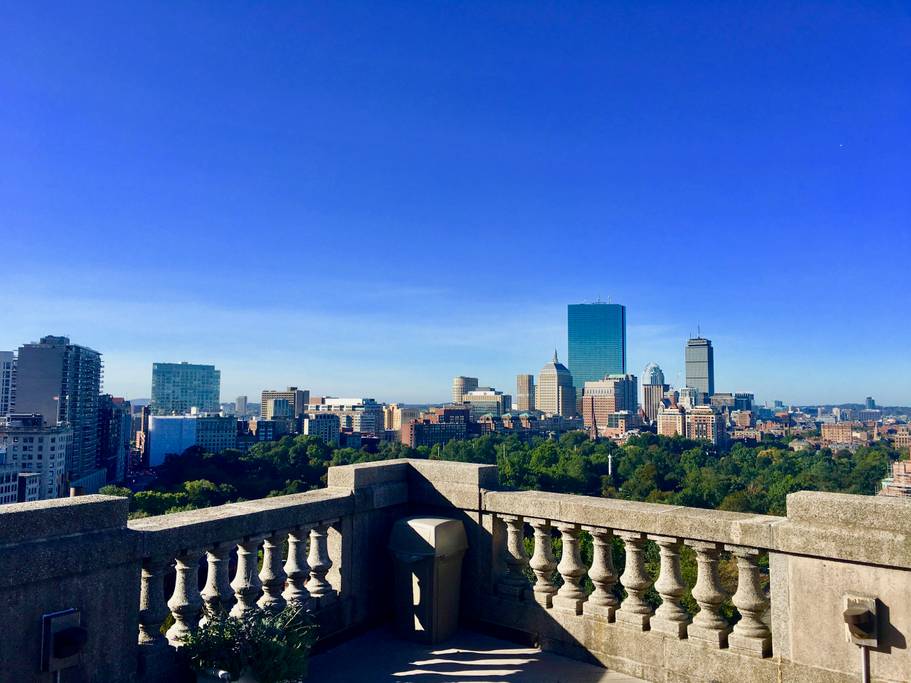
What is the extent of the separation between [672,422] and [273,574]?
639 feet

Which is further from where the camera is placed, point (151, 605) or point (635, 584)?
point (635, 584)

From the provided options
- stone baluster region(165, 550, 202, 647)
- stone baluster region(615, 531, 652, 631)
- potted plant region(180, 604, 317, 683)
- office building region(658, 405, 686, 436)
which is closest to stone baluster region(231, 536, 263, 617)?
stone baluster region(165, 550, 202, 647)

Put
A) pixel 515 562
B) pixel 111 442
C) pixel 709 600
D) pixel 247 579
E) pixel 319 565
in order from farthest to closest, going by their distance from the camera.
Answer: pixel 111 442, pixel 515 562, pixel 319 565, pixel 247 579, pixel 709 600

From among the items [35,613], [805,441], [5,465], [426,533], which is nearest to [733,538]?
[426,533]

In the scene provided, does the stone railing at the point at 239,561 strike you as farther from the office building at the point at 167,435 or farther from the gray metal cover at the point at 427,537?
the office building at the point at 167,435

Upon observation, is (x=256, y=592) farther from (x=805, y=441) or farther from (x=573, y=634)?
(x=805, y=441)

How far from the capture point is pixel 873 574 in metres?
3.80

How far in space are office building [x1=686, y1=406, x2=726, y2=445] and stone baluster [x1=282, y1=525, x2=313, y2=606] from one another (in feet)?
587

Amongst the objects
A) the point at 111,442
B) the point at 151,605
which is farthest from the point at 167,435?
the point at 151,605

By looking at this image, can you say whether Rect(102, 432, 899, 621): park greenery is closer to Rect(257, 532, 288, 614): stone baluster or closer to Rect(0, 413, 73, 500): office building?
Rect(0, 413, 73, 500): office building

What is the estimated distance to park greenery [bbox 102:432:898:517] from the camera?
75.8 meters

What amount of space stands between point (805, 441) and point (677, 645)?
7349 inches

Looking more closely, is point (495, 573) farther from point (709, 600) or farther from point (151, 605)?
point (151, 605)

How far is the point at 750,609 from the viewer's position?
4309 millimetres
